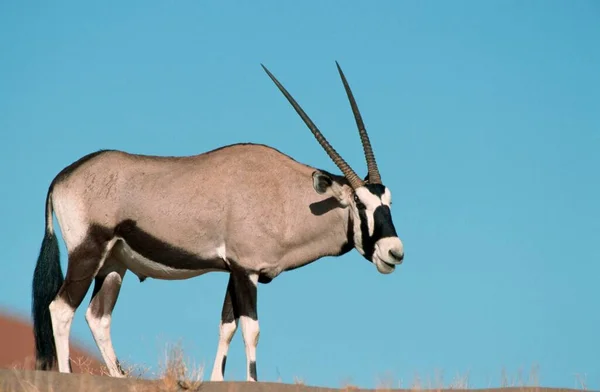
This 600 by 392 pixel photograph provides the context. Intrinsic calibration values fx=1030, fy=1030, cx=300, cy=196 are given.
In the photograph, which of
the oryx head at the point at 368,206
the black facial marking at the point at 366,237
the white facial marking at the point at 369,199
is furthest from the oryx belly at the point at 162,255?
the white facial marking at the point at 369,199

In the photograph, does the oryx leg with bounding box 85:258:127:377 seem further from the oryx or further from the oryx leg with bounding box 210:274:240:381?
the oryx leg with bounding box 210:274:240:381

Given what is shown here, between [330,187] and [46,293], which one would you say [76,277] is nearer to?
[46,293]

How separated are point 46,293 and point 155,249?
1.58 meters

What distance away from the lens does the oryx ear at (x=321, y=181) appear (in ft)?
42.2

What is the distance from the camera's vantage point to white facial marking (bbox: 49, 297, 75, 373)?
12.4m

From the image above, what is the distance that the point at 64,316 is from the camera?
495 inches

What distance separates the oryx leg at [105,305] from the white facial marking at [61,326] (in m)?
0.82

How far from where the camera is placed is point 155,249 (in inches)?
504

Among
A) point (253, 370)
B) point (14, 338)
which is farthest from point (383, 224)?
point (14, 338)

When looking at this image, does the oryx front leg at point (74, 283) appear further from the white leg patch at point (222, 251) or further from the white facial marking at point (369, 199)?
the white facial marking at point (369, 199)

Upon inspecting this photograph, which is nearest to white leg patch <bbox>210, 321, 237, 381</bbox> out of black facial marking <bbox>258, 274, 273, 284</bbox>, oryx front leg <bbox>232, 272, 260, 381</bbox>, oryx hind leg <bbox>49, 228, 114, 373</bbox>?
oryx front leg <bbox>232, 272, 260, 381</bbox>

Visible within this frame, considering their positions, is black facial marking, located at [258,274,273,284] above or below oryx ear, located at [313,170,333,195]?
below

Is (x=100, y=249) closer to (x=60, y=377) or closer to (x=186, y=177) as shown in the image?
(x=186, y=177)

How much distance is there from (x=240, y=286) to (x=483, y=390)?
10.8 ft
